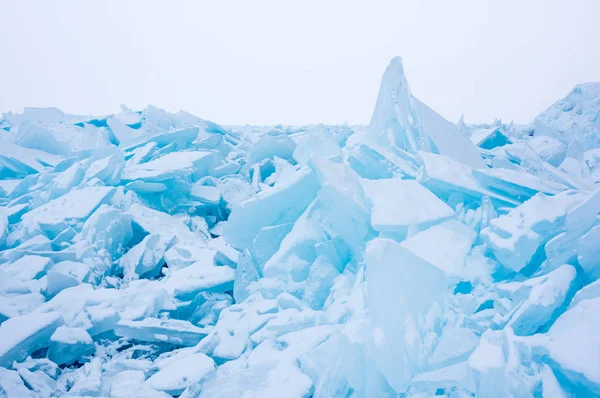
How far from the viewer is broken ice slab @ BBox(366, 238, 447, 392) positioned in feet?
4.34

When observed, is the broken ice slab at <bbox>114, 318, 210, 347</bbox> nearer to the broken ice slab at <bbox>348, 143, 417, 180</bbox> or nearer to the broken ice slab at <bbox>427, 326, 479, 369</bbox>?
the broken ice slab at <bbox>427, 326, 479, 369</bbox>

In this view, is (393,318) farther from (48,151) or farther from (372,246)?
(48,151)

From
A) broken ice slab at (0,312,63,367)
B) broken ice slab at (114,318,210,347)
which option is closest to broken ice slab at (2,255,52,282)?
broken ice slab at (0,312,63,367)

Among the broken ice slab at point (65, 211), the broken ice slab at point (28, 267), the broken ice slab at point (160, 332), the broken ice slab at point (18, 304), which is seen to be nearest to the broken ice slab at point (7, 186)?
the broken ice slab at point (65, 211)

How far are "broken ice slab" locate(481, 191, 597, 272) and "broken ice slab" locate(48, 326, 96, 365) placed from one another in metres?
2.33

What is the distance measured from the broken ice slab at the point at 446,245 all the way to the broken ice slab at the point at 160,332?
1.37 meters

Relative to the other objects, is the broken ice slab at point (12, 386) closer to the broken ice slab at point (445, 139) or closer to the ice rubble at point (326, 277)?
the ice rubble at point (326, 277)

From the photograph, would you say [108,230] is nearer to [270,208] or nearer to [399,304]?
[270,208]

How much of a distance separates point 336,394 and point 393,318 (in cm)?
39

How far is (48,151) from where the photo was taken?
5.37 metres

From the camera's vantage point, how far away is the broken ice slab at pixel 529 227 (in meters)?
1.59

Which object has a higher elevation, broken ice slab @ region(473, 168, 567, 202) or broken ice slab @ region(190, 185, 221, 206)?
broken ice slab @ region(473, 168, 567, 202)

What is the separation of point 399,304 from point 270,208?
4.39 ft

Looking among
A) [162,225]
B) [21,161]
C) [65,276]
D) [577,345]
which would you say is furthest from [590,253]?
[21,161]
